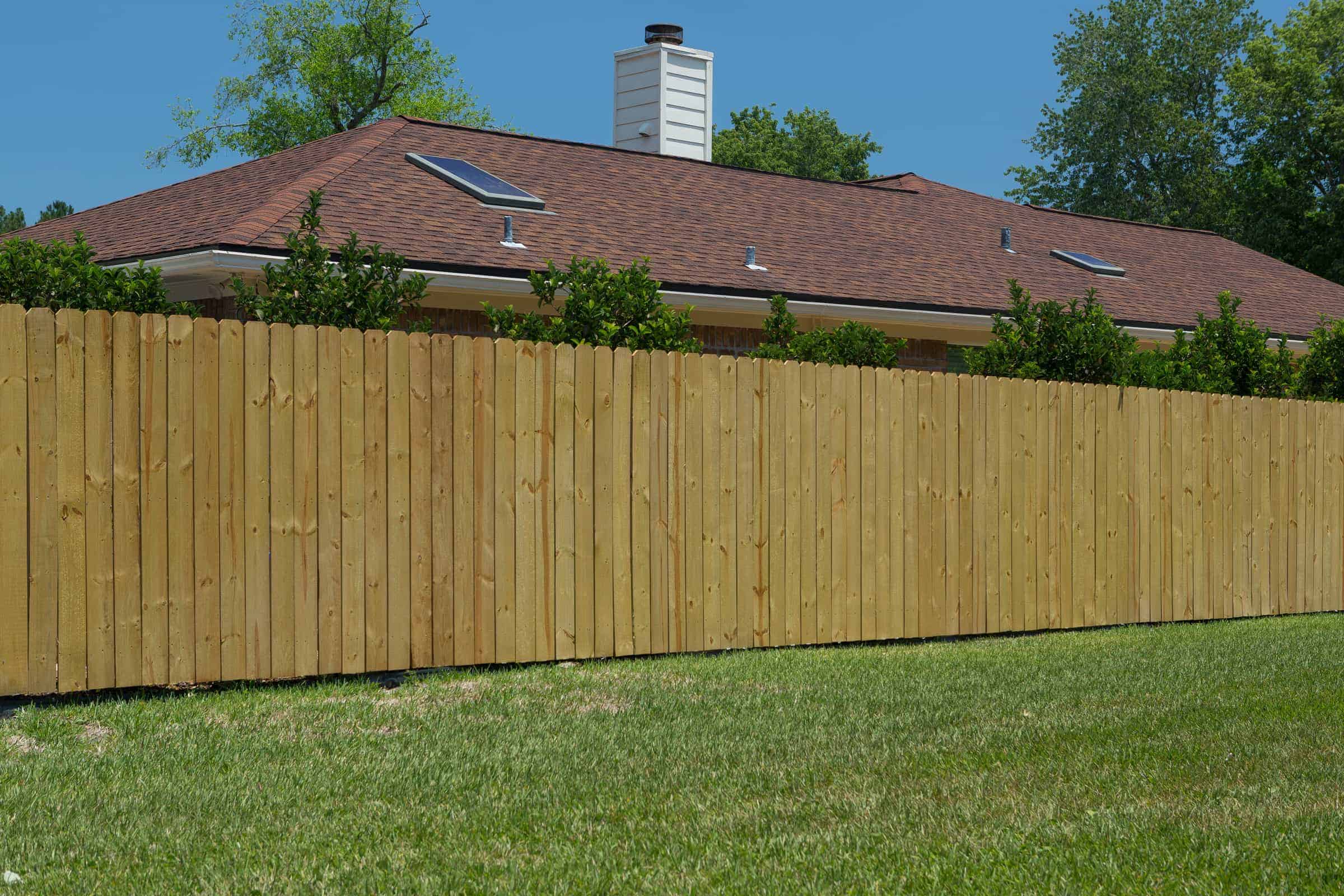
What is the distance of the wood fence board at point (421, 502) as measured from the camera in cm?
767

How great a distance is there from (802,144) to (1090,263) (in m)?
40.4

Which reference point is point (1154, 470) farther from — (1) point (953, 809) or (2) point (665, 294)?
(1) point (953, 809)

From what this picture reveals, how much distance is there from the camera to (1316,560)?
1262cm

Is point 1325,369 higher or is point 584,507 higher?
point 1325,369

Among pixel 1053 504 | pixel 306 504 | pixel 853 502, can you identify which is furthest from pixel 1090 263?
pixel 306 504

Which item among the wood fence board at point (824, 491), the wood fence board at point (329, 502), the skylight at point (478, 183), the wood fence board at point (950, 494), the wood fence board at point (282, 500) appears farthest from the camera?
the skylight at point (478, 183)

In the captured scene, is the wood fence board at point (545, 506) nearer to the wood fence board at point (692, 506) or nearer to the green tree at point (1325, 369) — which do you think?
the wood fence board at point (692, 506)

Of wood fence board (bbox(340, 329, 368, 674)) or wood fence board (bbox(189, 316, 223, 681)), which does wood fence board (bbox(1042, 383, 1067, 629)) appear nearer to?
wood fence board (bbox(340, 329, 368, 674))

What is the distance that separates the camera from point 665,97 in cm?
2128

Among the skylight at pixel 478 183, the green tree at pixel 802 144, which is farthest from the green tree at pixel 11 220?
the skylight at pixel 478 183

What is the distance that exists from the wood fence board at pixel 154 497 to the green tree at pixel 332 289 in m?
1.56

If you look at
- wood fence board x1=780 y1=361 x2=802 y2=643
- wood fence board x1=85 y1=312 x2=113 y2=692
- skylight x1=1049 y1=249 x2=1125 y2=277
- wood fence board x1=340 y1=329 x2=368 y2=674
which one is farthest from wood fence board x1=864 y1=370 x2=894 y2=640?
skylight x1=1049 y1=249 x2=1125 y2=277

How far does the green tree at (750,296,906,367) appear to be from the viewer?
12.5m

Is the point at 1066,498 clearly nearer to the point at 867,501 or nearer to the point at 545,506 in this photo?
the point at 867,501
